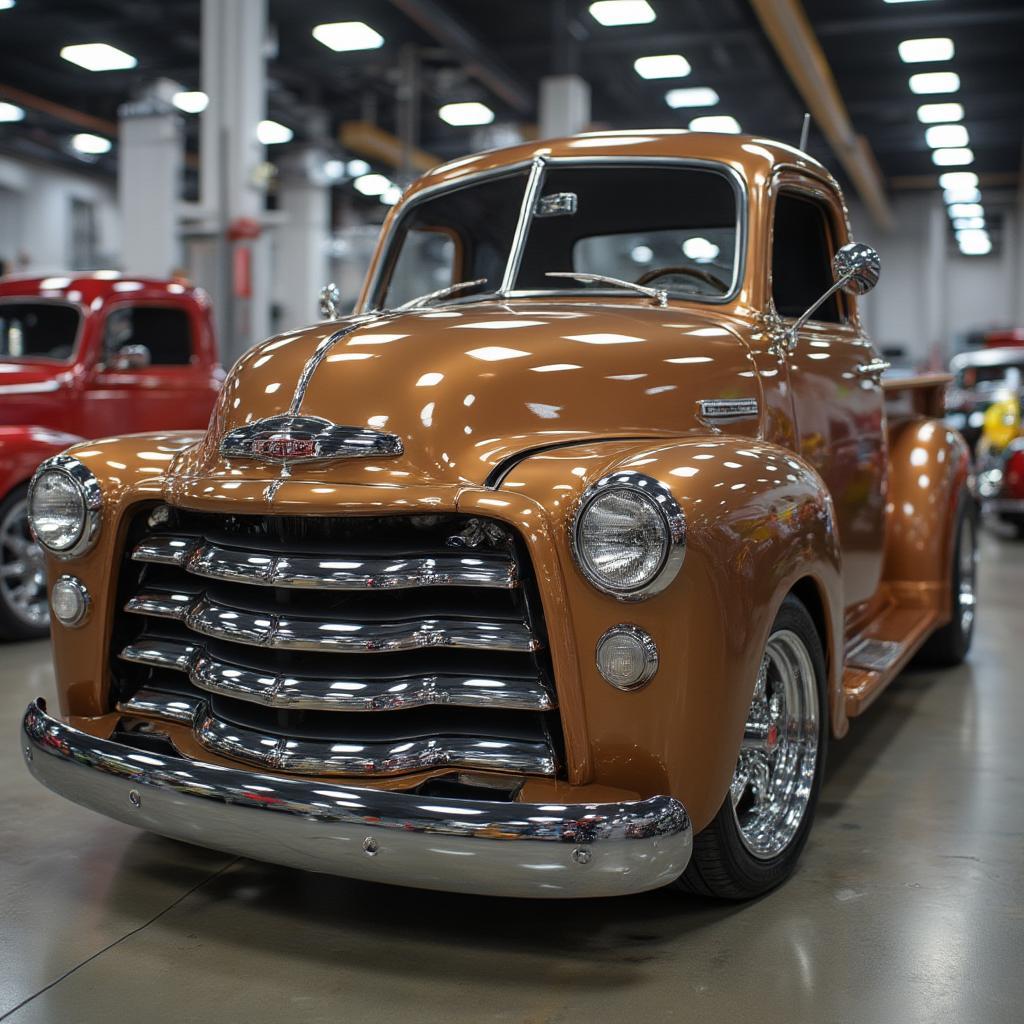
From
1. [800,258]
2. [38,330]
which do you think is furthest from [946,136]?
[800,258]

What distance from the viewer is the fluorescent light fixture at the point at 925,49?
1566cm

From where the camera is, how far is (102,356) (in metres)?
6.50

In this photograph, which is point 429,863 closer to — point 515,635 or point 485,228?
point 515,635

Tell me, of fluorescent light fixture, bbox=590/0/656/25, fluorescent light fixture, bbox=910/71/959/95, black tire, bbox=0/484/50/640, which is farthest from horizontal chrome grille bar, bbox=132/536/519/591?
fluorescent light fixture, bbox=910/71/959/95

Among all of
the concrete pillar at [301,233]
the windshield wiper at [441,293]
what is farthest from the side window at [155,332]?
the concrete pillar at [301,233]

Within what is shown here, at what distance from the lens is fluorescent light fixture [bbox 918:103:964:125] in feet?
62.7

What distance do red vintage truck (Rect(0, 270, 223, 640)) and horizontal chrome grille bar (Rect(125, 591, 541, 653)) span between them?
11.7 feet

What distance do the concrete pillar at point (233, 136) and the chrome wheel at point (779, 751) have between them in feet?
31.5

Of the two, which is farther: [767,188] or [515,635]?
[767,188]

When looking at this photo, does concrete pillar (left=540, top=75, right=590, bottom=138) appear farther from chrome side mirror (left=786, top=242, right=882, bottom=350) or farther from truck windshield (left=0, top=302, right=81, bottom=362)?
chrome side mirror (left=786, top=242, right=882, bottom=350)

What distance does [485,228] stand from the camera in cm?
369

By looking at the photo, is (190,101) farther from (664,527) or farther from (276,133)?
(664,527)

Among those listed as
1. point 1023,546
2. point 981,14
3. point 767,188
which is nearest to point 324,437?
point 767,188

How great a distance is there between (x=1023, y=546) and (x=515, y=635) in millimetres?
8615
